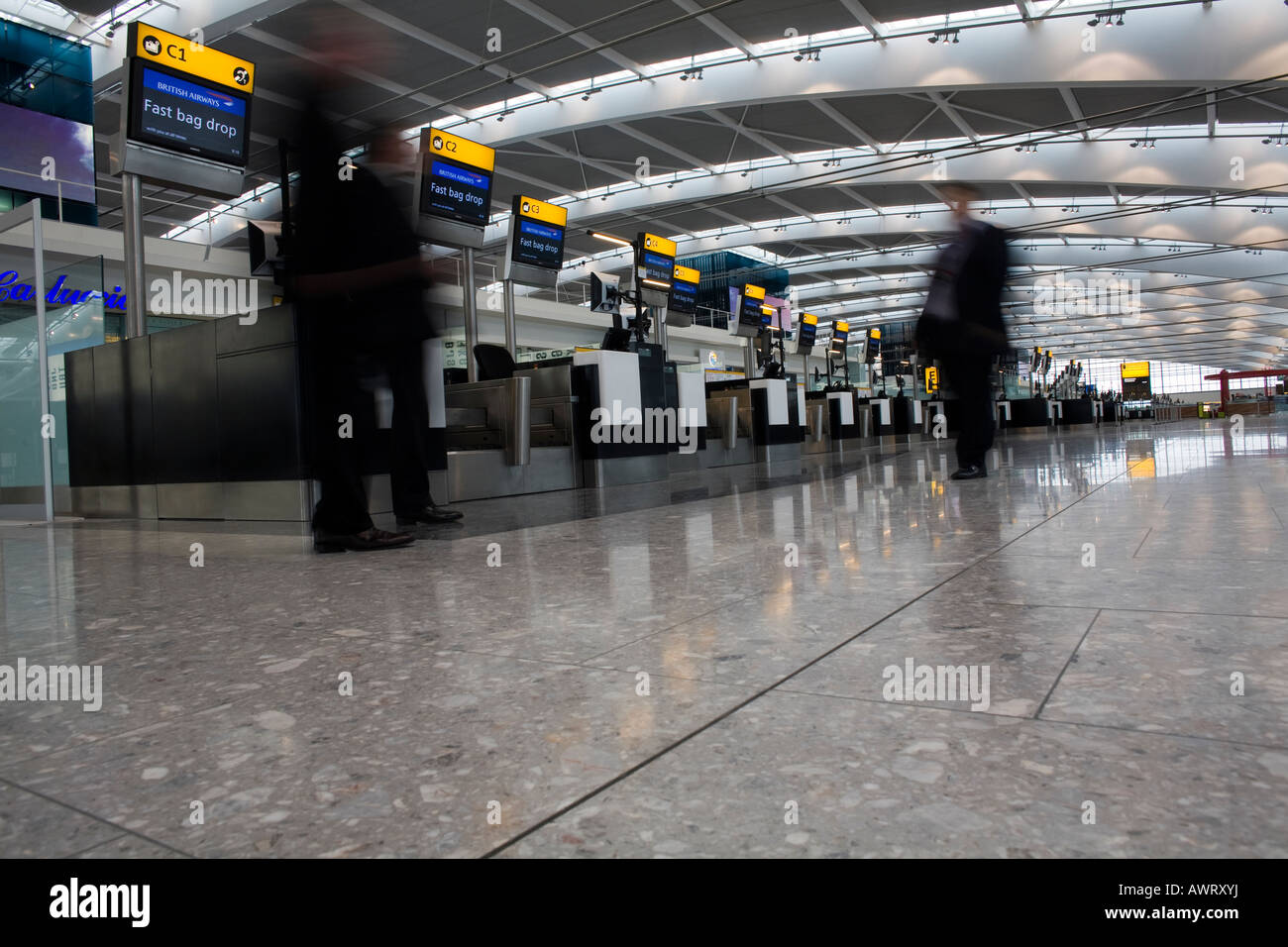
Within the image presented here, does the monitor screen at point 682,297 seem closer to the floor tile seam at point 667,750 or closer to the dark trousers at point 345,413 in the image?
the dark trousers at point 345,413

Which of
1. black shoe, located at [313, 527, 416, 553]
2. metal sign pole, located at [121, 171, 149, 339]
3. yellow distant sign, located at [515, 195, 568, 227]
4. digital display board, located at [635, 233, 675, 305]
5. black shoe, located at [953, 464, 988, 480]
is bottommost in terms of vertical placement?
black shoe, located at [313, 527, 416, 553]

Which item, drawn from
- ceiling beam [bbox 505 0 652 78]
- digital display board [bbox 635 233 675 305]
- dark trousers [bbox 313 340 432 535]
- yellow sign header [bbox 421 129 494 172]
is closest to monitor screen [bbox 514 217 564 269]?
yellow sign header [bbox 421 129 494 172]

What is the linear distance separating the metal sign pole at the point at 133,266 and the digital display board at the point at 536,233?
6.65 meters

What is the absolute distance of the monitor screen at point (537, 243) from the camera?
13.5 m

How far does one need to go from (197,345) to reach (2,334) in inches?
121

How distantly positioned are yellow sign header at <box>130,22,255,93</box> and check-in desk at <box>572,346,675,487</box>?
4.63 meters

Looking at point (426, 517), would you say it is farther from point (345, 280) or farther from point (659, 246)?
point (659, 246)

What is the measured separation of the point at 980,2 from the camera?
1434 cm

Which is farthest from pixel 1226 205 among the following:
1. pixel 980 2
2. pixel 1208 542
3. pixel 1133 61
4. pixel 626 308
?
pixel 1208 542

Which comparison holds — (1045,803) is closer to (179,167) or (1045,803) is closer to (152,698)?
(152,698)

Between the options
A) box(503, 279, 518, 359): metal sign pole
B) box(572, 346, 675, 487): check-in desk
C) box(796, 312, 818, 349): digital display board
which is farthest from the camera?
box(796, 312, 818, 349): digital display board

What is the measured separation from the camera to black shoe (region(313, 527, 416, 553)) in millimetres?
3568

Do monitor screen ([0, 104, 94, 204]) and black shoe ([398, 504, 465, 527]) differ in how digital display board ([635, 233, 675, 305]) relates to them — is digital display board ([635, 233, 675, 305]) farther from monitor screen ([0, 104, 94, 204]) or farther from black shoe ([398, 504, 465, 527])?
monitor screen ([0, 104, 94, 204])

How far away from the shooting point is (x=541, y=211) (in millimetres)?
13945
